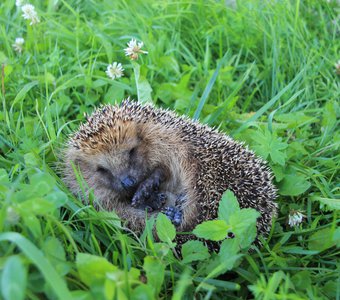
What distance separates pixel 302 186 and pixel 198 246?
85 cm

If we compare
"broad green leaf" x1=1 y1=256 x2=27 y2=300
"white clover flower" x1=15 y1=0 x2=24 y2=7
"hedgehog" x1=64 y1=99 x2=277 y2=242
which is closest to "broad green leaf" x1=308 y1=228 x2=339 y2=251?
"hedgehog" x1=64 y1=99 x2=277 y2=242

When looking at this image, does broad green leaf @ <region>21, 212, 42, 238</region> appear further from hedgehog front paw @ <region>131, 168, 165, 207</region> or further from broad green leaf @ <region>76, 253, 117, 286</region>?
hedgehog front paw @ <region>131, 168, 165, 207</region>

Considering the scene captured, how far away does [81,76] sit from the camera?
11.3ft

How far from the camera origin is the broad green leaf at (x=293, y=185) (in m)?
2.68

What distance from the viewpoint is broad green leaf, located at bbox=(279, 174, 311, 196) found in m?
2.68

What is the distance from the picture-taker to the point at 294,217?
2.57 m

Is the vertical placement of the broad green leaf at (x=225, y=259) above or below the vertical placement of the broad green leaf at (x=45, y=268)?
below

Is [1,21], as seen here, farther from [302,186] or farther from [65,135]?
[302,186]

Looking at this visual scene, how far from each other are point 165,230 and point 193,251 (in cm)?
18

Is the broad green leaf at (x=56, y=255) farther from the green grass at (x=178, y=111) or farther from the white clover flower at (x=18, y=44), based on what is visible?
the white clover flower at (x=18, y=44)

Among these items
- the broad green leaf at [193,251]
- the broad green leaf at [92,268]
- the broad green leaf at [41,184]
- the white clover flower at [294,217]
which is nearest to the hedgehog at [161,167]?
the white clover flower at [294,217]

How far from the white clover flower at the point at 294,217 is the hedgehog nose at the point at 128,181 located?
0.92 m

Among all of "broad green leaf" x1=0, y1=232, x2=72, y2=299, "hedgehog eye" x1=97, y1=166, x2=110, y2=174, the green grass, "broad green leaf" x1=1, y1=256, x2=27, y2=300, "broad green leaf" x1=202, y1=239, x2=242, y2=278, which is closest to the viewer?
"broad green leaf" x1=1, y1=256, x2=27, y2=300

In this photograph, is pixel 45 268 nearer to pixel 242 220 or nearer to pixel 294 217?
pixel 242 220
